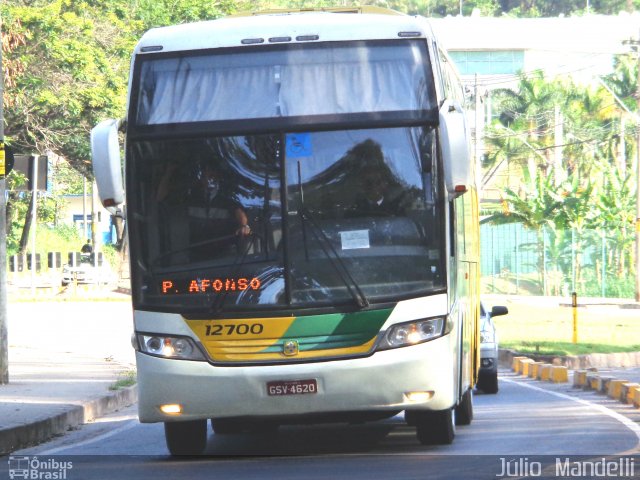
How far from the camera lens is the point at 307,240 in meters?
10.8

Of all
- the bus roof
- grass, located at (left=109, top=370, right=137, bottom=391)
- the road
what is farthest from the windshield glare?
grass, located at (left=109, top=370, right=137, bottom=391)

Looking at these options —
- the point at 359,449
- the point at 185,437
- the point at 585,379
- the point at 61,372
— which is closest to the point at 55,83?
the point at 61,372

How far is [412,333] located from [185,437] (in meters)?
2.29

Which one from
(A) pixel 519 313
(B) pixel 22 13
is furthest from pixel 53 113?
(A) pixel 519 313

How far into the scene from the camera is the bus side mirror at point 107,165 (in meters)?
10.5

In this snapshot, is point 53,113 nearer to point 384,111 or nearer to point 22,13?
point 22,13

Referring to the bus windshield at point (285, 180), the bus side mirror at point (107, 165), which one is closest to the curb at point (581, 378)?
the bus windshield at point (285, 180)

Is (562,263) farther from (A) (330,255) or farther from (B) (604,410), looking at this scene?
(A) (330,255)

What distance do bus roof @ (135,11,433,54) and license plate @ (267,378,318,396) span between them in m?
2.68

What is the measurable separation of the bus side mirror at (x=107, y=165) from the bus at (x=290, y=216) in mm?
12

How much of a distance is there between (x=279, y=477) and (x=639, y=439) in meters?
3.98

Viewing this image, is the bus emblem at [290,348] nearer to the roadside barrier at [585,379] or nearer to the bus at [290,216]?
the bus at [290,216]

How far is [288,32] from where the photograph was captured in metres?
11.0

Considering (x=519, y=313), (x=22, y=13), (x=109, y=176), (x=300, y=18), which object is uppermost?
(x=22, y=13)
